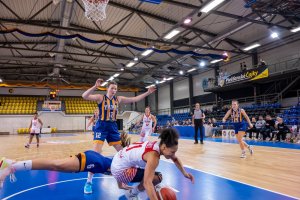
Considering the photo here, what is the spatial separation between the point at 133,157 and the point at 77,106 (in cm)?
3276

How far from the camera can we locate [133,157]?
282 cm

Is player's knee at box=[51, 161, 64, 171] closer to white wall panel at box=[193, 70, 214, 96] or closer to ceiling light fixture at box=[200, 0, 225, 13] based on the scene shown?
ceiling light fixture at box=[200, 0, 225, 13]

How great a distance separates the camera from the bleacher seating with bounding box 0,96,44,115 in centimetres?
3000

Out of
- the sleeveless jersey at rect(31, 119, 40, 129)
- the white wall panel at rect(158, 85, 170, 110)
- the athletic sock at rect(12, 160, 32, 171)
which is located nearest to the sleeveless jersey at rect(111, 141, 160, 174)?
the athletic sock at rect(12, 160, 32, 171)

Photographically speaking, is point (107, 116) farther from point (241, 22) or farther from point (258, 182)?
point (241, 22)

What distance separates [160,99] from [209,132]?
1785 centimetres

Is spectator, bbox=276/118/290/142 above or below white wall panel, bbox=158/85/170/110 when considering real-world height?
below

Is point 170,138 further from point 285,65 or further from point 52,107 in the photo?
point 52,107

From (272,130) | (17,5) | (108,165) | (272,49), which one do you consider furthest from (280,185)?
(272,49)

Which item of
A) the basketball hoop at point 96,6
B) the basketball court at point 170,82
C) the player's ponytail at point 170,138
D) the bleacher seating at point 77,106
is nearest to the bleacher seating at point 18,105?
the basketball court at point 170,82

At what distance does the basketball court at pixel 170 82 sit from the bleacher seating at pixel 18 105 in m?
0.12

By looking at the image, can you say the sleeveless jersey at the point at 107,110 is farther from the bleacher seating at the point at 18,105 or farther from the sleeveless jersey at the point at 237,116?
the bleacher seating at the point at 18,105

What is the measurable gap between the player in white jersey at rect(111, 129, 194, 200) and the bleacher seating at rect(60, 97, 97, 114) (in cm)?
3130

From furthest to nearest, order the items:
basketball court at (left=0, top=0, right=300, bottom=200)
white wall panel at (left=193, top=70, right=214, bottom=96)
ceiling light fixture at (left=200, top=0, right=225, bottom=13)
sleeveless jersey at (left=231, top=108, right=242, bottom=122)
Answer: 1. white wall panel at (left=193, top=70, right=214, bottom=96)
2. ceiling light fixture at (left=200, top=0, right=225, bottom=13)
3. sleeveless jersey at (left=231, top=108, right=242, bottom=122)
4. basketball court at (left=0, top=0, right=300, bottom=200)
